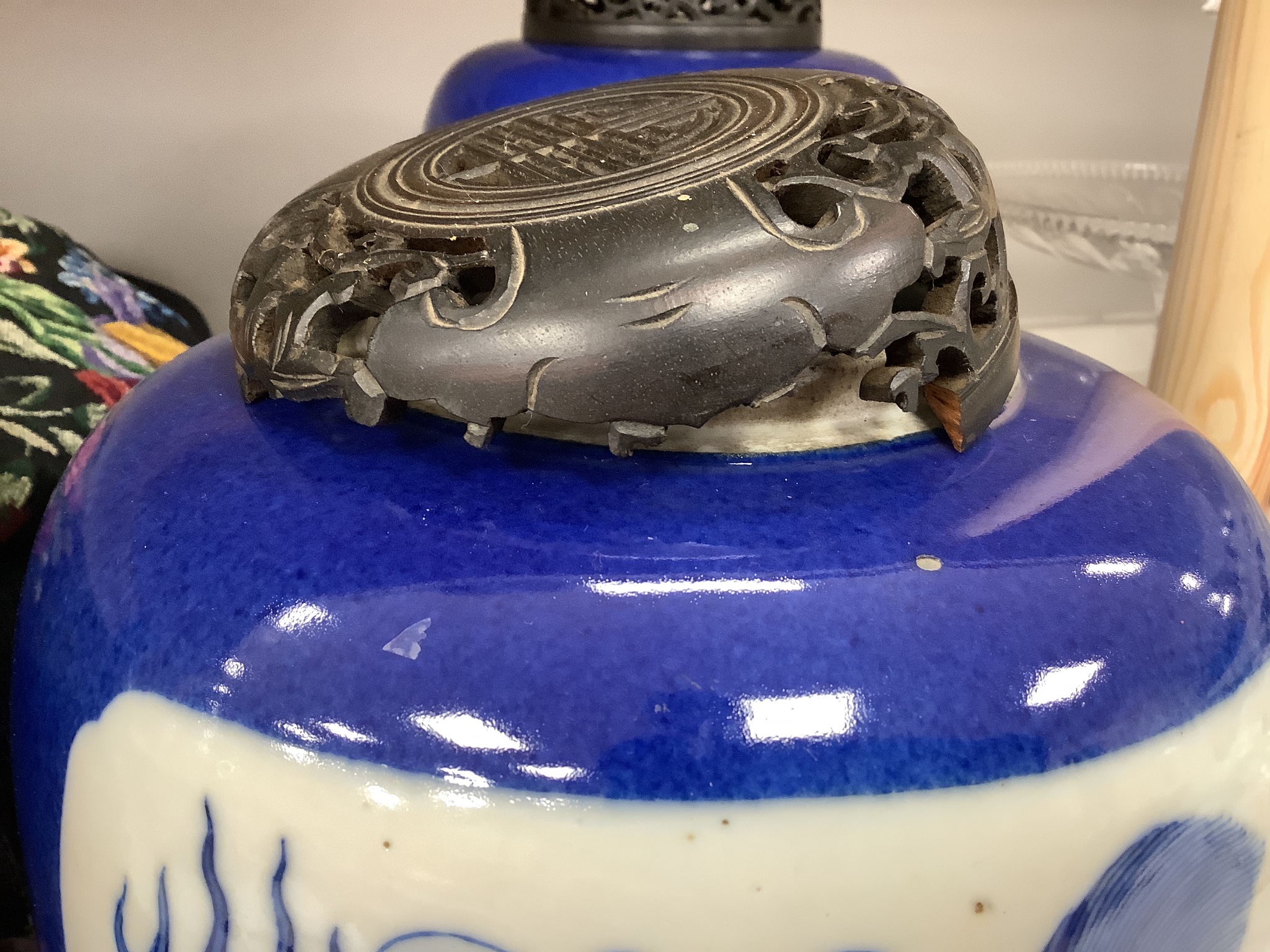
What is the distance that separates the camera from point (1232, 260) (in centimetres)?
111

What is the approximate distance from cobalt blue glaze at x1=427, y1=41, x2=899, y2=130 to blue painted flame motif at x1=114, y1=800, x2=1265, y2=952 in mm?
844

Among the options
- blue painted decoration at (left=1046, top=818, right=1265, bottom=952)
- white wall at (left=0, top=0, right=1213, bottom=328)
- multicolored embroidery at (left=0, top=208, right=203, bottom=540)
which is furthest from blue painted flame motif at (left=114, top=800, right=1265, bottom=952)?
white wall at (left=0, top=0, right=1213, bottom=328)

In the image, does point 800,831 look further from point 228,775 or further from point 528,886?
point 228,775

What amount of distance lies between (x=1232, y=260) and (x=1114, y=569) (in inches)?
26.9

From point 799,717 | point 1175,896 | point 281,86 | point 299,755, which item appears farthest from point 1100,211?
point 299,755

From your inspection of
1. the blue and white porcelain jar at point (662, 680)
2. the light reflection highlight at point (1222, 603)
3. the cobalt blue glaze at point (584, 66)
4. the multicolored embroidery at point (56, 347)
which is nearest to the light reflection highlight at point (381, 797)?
the blue and white porcelain jar at point (662, 680)

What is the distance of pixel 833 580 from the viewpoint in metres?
0.54

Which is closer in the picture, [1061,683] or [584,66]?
[1061,683]

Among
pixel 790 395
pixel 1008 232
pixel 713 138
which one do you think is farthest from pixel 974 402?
pixel 1008 232

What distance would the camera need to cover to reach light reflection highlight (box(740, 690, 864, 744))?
502 millimetres

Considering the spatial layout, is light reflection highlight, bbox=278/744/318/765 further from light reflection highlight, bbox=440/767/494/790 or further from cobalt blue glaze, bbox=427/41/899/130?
cobalt blue glaze, bbox=427/41/899/130

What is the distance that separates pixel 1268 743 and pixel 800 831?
0.96ft

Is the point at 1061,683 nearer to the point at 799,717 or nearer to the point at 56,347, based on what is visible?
the point at 799,717

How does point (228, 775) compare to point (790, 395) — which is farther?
point (790, 395)
